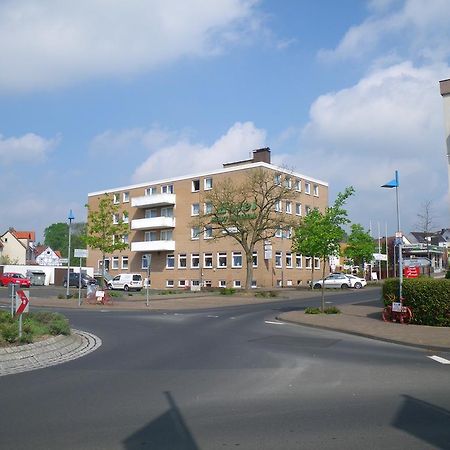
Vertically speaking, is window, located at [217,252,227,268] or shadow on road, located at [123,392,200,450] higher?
window, located at [217,252,227,268]

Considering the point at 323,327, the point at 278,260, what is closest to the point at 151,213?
the point at 278,260

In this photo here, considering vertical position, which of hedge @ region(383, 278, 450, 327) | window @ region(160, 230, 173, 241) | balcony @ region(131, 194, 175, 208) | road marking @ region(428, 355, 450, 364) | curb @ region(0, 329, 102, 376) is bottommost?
road marking @ region(428, 355, 450, 364)

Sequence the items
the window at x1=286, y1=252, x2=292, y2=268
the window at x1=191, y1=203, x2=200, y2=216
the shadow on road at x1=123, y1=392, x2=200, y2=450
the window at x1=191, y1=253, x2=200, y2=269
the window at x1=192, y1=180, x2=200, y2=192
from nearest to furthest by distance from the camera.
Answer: the shadow on road at x1=123, y1=392, x2=200, y2=450
the window at x1=286, y1=252, x2=292, y2=268
the window at x1=191, y1=253, x2=200, y2=269
the window at x1=191, y1=203, x2=200, y2=216
the window at x1=192, y1=180, x2=200, y2=192

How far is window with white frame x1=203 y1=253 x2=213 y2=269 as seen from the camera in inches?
2288

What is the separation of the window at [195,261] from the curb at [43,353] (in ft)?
148

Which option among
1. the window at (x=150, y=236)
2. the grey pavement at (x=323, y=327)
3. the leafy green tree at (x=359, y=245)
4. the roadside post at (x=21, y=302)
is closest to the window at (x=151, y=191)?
the window at (x=150, y=236)

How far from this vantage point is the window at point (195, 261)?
59.5 m

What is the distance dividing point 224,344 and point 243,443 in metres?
8.67

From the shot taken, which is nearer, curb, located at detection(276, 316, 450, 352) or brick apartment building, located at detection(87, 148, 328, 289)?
curb, located at detection(276, 316, 450, 352)

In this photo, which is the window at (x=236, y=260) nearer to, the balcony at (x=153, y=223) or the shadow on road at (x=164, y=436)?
the balcony at (x=153, y=223)

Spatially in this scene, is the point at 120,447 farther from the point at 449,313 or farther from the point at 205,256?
the point at 205,256

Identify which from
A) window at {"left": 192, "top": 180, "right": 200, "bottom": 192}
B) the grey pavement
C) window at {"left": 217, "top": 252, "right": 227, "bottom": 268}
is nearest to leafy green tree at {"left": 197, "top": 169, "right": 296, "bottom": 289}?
window at {"left": 217, "top": 252, "right": 227, "bottom": 268}

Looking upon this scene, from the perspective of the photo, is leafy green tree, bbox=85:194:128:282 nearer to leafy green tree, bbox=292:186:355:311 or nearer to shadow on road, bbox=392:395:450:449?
leafy green tree, bbox=292:186:355:311

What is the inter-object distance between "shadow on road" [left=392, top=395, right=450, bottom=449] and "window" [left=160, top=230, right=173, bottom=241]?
56706 millimetres
